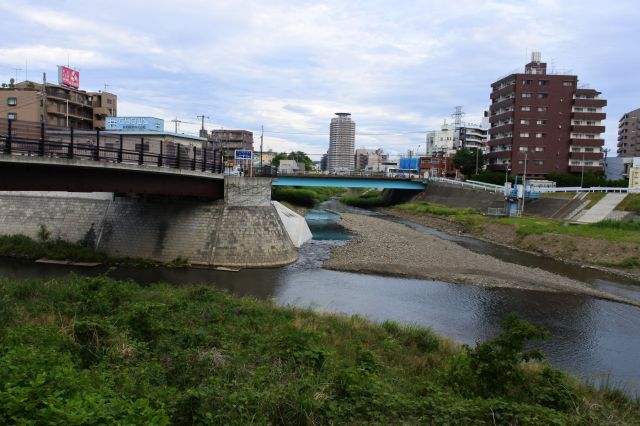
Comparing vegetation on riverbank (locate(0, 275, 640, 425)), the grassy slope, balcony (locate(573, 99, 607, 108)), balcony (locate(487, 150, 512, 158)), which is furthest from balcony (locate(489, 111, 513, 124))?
vegetation on riverbank (locate(0, 275, 640, 425))

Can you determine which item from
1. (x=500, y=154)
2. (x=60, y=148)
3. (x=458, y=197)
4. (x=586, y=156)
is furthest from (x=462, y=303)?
(x=500, y=154)

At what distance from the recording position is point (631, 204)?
53.8 m

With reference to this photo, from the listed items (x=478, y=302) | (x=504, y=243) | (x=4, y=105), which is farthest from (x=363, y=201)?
(x=478, y=302)

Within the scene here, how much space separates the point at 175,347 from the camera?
12289 mm

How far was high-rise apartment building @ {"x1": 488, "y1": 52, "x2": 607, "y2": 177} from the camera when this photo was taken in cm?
8844

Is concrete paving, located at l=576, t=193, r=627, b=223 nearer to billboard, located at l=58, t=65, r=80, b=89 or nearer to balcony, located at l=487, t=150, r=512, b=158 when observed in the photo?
balcony, located at l=487, t=150, r=512, b=158

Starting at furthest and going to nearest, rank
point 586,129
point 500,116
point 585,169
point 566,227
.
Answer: point 500,116 → point 585,169 → point 586,129 → point 566,227

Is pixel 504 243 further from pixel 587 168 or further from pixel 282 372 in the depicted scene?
pixel 587 168

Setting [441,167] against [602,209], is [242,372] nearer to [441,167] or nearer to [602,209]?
[602,209]

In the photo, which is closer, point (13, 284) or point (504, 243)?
point (13, 284)

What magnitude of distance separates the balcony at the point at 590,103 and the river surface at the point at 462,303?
208 ft

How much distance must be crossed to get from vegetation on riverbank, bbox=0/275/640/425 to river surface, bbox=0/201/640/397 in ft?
14.1

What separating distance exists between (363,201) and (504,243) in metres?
61.9

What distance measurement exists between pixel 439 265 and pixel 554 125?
66592mm
